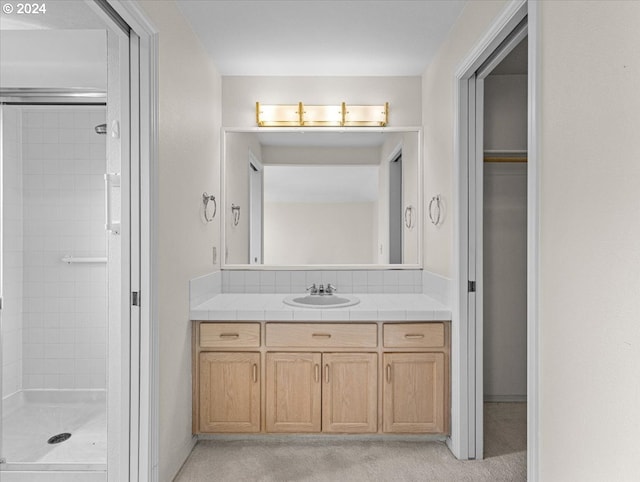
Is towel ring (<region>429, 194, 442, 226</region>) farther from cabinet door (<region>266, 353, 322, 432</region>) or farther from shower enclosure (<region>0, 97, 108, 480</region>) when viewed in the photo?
shower enclosure (<region>0, 97, 108, 480</region>)

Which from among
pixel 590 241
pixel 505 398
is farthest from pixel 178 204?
pixel 505 398

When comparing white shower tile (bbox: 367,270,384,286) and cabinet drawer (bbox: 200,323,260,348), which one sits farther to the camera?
white shower tile (bbox: 367,270,384,286)

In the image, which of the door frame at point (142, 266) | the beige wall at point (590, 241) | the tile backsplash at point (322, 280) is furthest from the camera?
the tile backsplash at point (322, 280)

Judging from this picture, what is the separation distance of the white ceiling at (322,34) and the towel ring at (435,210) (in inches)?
38.4

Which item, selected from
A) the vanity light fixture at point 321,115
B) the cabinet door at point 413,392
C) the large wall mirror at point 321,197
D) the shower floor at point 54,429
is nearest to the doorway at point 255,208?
the large wall mirror at point 321,197

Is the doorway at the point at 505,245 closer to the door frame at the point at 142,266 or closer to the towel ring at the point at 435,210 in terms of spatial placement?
the towel ring at the point at 435,210

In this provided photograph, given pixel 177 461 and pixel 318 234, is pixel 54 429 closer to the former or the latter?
pixel 177 461

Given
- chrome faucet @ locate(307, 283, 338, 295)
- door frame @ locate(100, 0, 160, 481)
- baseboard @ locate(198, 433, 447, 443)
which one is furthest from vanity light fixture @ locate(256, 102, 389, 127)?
baseboard @ locate(198, 433, 447, 443)

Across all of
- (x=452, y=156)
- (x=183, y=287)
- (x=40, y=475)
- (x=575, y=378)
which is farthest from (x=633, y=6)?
(x=40, y=475)

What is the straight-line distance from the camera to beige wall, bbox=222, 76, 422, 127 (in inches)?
128

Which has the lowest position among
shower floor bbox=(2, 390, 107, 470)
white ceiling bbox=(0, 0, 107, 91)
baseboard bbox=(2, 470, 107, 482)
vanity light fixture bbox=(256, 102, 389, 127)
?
baseboard bbox=(2, 470, 107, 482)

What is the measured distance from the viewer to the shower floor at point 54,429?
2275 mm

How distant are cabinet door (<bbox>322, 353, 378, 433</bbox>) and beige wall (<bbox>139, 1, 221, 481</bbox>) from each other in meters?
0.83

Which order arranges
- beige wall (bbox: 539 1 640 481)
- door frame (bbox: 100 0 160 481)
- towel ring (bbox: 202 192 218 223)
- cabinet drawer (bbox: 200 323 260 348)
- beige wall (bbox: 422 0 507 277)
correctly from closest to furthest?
beige wall (bbox: 539 1 640 481) → door frame (bbox: 100 0 160 481) → beige wall (bbox: 422 0 507 277) → cabinet drawer (bbox: 200 323 260 348) → towel ring (bbox: 202 192 218 223)
